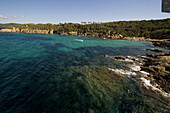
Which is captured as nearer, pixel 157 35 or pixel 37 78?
pixel 37 78

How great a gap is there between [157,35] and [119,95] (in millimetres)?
111550

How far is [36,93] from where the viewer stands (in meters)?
10.0

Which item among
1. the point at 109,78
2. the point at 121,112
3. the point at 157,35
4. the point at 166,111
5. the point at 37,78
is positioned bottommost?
the point at 166,111

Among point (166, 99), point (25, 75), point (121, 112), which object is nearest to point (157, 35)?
point (166, 99)

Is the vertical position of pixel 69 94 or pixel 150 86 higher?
pixel 69 94

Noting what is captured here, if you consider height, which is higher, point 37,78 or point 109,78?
point 37,78

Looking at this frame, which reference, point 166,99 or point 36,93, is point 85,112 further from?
point 166,99

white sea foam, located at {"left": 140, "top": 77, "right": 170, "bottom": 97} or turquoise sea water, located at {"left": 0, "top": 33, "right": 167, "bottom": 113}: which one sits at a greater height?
turquoise sea water, located at {"left": 0, "top": 33, "right": 167, "bottom": 113}

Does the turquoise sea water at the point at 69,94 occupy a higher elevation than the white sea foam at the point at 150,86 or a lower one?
higher

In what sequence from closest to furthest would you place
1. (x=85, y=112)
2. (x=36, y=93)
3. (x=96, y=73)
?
1. (x=85, y=112)
2. (x=36, y=93)
3. (x=96, y=73)

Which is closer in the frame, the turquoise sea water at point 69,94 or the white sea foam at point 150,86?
the turquoise sea water at point 69,94

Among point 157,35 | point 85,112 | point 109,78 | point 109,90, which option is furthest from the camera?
point 157,35

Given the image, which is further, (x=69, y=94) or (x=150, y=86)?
(x=150, y=86)

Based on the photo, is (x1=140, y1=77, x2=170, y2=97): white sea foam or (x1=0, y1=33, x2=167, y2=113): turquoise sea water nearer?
(x1=0, y1=33, x2=167, y2=113): turquoise sea water
